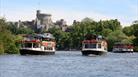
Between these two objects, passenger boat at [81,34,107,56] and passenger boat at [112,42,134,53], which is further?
passenger boat at [112,42,134,53]

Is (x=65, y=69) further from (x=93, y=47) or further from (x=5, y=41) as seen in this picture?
(x=5, y=41)

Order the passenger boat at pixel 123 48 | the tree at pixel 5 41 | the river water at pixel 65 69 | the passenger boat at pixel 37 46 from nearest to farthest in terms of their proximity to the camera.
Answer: the river water at pixel 65 69
the passenger boat at pixel 37 46
the tree at pixel 5 41
the passenger boat at pixel 123 48

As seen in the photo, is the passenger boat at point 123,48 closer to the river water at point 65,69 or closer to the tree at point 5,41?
the tree at point 5,41

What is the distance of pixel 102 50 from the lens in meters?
118

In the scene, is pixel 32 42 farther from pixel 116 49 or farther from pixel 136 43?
pixel 136 43

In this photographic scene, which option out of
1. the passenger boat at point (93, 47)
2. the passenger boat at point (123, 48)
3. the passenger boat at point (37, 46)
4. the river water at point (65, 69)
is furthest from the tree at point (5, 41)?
the passenger boat at point (123, 48)

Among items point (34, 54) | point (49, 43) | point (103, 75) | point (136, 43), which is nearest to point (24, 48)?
point (34, 54)

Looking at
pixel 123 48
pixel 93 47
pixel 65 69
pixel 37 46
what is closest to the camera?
pixel 65 69

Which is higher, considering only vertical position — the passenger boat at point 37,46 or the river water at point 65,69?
the passenger boat at point 37,46

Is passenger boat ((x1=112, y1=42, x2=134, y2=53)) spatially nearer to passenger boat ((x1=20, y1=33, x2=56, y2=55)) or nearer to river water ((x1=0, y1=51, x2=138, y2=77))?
passenger boat ((x1=20, y1=33, x2=56, y2=55))

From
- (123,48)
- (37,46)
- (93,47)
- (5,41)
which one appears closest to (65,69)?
(37,46)

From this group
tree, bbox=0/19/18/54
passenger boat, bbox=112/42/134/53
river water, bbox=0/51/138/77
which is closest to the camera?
river water, bbox=0/51/138/77

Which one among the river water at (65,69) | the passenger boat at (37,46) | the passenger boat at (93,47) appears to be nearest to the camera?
the river water at (65,69)

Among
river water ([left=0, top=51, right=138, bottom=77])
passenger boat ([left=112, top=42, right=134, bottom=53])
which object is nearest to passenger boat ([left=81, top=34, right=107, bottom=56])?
river water ([left=0, top=51, right=138, bottom=77])
